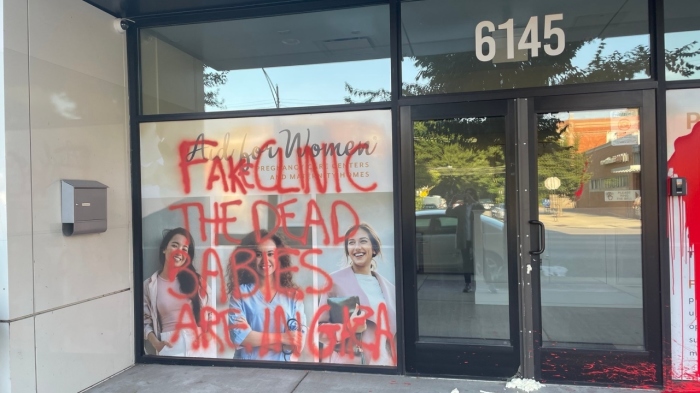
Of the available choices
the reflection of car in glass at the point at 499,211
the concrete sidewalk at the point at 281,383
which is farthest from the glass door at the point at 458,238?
the concrete sidewalk at the point at 281,383

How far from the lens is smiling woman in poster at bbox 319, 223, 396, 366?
167 inches

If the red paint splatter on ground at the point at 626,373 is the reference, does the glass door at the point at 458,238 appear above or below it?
above

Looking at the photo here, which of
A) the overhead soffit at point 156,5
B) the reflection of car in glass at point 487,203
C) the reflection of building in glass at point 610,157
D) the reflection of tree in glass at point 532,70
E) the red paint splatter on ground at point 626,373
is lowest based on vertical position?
the red paint splatter on ground at point 626,373

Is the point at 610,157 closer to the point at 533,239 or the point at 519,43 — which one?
the point at 533,239

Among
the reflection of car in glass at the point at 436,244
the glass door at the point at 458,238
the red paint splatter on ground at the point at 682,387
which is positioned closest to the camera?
the red paint splatter on ground at the point at 682,387

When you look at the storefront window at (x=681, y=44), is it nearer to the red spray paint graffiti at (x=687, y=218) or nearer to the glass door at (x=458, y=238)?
the red spray paint graffiti at (x=687, y=218)

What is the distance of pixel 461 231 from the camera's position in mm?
4188

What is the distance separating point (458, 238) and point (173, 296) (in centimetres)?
280

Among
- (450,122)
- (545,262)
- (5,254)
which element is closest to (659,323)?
(545,262)

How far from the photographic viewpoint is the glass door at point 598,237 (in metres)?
3.86

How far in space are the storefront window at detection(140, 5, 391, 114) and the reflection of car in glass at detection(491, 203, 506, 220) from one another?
4.52 feet

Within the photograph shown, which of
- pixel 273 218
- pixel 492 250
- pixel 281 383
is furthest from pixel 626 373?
pixel 273 218

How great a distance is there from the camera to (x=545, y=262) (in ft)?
13.3

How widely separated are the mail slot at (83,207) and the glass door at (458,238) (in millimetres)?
2686
